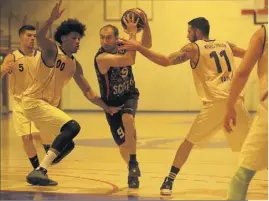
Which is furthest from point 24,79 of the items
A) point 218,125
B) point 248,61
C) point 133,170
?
point 248,61

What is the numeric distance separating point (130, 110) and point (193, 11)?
44.0 ft

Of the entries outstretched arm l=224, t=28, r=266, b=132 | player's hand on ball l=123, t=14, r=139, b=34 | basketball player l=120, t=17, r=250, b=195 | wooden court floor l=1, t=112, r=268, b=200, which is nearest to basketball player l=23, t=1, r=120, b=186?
wooden court floor l=1, t=112, r=268, b=200

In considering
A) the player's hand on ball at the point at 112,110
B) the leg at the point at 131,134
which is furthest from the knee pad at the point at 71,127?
the leg at the point at 131,134

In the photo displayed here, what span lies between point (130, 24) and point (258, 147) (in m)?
2.34

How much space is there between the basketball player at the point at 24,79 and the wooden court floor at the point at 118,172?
41 cm

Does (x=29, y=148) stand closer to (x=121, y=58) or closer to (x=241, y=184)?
(x=121, y=58)

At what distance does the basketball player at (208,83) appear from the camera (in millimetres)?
5430

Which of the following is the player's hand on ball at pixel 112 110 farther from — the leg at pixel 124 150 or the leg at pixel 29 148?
the leg at pixel 29 148

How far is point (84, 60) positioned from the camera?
19.0 meters

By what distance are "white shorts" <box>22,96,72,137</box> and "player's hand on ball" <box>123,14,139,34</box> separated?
1172 millimetres

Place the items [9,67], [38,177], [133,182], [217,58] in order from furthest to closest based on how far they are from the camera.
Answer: [9,67]
[133,182]
[38,177]
[217,58]

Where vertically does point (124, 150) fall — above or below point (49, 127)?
below

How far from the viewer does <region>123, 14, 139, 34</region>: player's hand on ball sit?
5.41 metres

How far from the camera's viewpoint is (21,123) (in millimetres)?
6562
